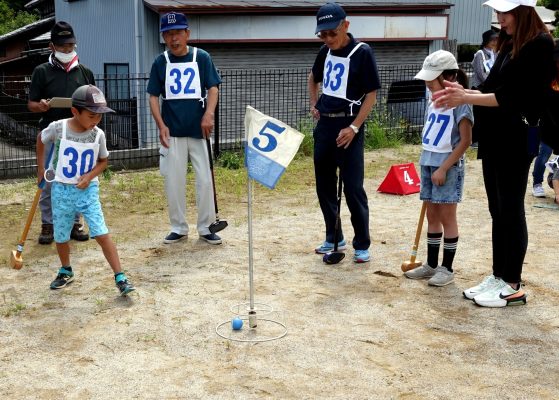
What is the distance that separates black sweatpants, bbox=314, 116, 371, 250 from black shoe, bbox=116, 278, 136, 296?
189 cm

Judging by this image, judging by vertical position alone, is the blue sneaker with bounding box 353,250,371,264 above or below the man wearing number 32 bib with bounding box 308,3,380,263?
below

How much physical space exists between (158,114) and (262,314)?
96.7 inches

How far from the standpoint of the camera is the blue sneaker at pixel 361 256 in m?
6.19

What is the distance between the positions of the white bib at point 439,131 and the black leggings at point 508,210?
38 cm

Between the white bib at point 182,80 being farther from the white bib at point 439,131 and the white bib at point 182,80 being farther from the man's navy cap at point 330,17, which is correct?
the white bib at point 439,131

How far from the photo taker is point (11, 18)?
37.6m

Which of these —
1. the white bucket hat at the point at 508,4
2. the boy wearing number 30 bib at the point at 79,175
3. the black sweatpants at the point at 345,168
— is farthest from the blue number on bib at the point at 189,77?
the white bucket hat at the point at 508,4

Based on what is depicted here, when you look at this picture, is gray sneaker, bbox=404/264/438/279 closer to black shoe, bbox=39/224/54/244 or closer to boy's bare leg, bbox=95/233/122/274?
boy's bare leg, bbox=95/233/122/274

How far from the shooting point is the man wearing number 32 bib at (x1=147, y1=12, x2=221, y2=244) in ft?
21.7

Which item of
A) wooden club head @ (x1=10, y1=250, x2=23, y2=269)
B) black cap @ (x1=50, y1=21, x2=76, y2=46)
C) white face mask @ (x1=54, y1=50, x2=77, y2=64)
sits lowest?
wooden club head @ (x1=10, y1=250, x2=23, y2=269)

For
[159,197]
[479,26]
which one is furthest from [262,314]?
[479,26]

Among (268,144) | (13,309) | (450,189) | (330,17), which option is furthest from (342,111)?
(13,309)

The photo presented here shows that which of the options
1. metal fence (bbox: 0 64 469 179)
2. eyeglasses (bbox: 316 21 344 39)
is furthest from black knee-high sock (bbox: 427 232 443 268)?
metal fence (bbox: 0 64 469 179)

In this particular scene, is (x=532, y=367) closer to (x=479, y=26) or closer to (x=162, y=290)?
(x=162, y=290)
